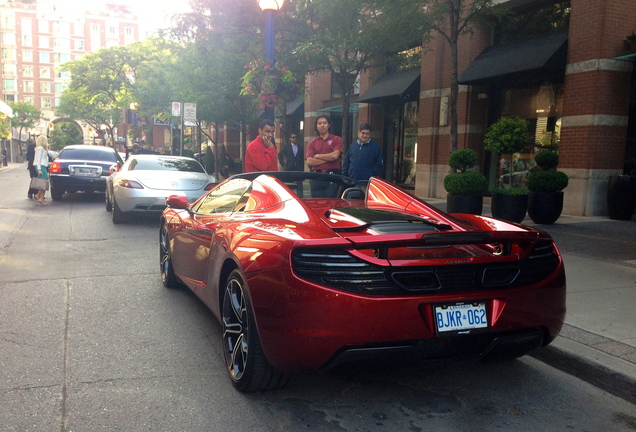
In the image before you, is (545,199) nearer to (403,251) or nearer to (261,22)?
(403,251)

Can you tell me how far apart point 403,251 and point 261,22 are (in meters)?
16.2

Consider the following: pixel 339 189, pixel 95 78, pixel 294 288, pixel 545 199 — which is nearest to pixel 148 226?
pixel 339 189

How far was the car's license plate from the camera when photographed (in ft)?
9.67

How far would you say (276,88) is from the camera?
11.2 metres

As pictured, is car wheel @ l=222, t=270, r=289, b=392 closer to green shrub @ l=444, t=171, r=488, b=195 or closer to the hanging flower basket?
the hanging flower basket

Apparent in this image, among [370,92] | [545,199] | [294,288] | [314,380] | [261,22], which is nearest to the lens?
[294,288]

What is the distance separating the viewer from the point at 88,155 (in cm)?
1533

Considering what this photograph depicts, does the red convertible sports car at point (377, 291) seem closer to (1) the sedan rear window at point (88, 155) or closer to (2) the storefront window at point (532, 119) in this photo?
(2) the storefront window at point (532, 119)

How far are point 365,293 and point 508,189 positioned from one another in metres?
8.94

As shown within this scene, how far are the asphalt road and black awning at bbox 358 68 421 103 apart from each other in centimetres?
1442

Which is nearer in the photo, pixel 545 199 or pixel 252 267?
pixel 252 267

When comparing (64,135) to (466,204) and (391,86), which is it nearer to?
(391,86)

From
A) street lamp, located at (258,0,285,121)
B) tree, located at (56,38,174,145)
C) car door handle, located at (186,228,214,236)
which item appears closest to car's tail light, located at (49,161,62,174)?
street lamp, located at (258,0,285,121)

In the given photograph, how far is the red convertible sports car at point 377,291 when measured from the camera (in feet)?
9.43
